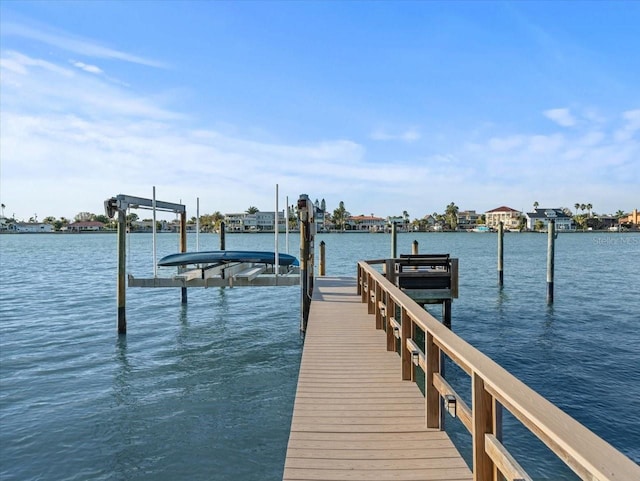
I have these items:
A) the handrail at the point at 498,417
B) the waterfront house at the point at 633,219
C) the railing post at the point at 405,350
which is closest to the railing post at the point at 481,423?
the handrail at the point at 498,417

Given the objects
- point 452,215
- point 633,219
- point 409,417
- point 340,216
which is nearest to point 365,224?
point 340,216

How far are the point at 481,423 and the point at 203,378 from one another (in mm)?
7917

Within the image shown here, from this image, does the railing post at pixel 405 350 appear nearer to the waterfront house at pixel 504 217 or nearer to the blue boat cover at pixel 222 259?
the blue boat cover at pixel 222 259

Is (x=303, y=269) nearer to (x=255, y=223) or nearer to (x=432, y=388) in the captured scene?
(x=432, y=388)

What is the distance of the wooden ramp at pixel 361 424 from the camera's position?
3.62 m

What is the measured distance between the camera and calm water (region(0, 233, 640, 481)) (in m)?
6.57

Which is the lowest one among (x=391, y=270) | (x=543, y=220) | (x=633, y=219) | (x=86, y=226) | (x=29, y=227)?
(x=391, y=270)

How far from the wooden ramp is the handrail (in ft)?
1.26

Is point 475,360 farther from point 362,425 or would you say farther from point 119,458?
point 119,458

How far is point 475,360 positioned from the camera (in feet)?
10.2

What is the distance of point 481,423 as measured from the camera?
2.97 m

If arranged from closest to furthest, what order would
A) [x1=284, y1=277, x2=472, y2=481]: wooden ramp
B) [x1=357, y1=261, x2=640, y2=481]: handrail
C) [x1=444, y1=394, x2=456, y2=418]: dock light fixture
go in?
[x1=357, y1=261, x2=640, y2=481]: handrail → [x1=284, y1=277, x2=472, y2=481]: wooden ramp → [x1=444, y1=394, x2=456, y2=418]: dock light fixture

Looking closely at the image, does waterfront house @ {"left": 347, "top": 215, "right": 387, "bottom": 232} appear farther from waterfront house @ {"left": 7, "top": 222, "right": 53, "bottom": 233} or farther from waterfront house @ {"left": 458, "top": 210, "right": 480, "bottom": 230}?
waterfront house @ {"left": 7, "top": 222, "right": 53, "bottom": 233}

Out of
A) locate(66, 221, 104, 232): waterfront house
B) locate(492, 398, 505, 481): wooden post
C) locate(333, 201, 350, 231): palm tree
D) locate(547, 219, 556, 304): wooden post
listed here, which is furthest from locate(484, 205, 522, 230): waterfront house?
locate(492, 398, 505, 481): wooden post
